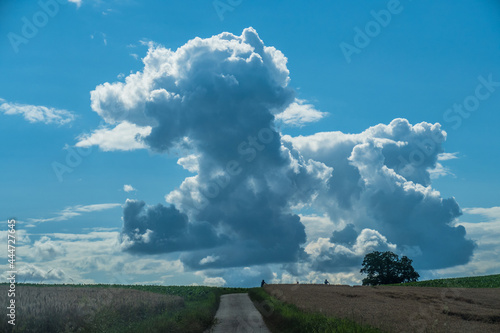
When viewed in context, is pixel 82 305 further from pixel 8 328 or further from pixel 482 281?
pixel 482 281

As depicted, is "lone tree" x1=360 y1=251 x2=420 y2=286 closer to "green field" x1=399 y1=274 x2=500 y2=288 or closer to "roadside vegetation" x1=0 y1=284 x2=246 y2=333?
"green field" x1=399 y1=274 x2=500 y2=288

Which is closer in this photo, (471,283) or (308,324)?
(308,324)

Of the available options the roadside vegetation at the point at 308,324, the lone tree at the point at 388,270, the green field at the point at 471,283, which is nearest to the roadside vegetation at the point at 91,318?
the roadside vegetation at the point at 308,324

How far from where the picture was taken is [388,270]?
99938 millimetres

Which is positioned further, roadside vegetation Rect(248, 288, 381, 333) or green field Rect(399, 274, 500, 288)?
green field Rect(399, 274, 500, 288)

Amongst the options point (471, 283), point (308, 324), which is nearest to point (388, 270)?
point (471, 283)

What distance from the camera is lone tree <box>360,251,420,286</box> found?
99375mm

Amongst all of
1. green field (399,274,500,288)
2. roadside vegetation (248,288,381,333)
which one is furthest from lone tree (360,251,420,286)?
roadside vegetation (248,288,381,333)

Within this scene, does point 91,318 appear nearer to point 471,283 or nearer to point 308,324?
point 308,324

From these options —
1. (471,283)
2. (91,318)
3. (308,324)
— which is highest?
(91,318)

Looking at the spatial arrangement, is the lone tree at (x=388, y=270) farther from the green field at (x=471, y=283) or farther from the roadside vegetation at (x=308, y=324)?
the roadside vegetation at (x=308, y=324)

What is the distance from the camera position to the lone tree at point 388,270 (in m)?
99.4

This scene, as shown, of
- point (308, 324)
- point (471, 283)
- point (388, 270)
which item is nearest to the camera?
point (308, 324)

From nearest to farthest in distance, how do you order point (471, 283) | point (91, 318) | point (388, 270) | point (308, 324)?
point (91, 318) → point (308, 324) → point (471, 283) → point (388, 270)
